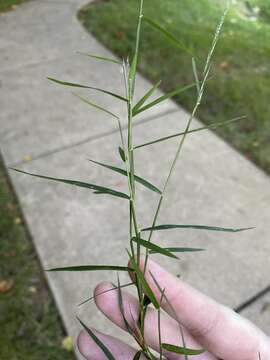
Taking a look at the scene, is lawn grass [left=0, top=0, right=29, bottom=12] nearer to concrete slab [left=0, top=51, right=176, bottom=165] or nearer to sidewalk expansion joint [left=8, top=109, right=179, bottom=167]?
concrete slab [left=0, top=51, right=176, bottom=165]

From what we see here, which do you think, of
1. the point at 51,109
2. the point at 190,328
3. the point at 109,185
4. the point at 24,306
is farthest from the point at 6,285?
the point at 51,109

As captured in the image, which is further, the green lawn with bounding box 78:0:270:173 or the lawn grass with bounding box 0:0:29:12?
the lawn grass with bounding box 0:0:29:12

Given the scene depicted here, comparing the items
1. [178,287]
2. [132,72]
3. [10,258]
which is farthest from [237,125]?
[132,72]

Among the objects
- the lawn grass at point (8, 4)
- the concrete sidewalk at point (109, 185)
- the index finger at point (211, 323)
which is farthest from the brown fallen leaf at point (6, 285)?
the lawn grass at point (8, 4)

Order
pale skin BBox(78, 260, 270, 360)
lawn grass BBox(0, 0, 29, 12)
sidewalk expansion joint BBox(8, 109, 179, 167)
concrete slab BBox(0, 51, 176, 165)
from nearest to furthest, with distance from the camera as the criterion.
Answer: pale skin BBox(78, 260, 270, 360) → sidewalk expansion joint BBox(8, 109, 179, 167) → concrete slab BBox(0, 51, 176, 165) → lawn grass BBox(0, 0, 29, 12)

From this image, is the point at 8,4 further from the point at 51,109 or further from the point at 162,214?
the point at 162,214

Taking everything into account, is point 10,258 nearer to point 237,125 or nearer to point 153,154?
point 153,154

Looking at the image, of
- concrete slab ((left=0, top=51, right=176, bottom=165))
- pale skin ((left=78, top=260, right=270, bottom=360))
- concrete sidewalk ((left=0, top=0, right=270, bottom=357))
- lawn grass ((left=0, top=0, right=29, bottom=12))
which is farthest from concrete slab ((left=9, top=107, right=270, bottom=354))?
lawn grass ((left=0, top=0, right=29, bottom=12))
